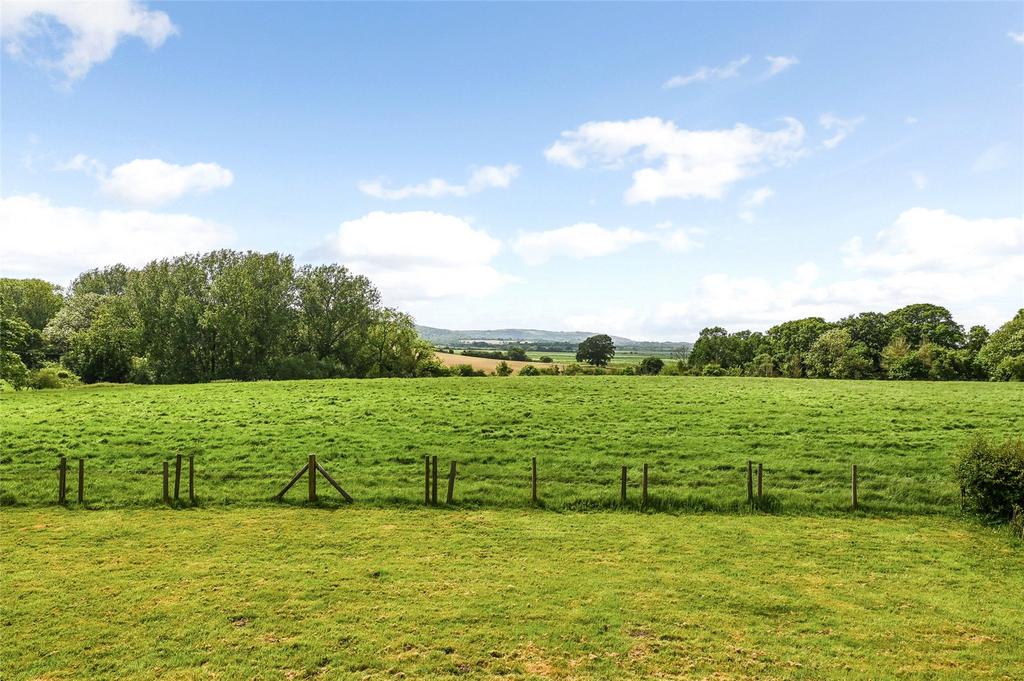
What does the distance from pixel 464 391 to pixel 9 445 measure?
28293mm

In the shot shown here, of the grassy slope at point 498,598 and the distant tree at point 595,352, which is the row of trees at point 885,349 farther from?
the grassy slope at point 498,598

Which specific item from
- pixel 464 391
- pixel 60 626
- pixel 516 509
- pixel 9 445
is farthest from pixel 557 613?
pixel 464 391

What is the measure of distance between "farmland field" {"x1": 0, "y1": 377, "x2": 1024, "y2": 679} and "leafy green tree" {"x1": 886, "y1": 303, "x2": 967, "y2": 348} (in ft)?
228

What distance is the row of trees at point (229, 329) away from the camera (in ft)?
208

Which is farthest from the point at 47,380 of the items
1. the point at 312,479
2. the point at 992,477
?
the point at 992,477

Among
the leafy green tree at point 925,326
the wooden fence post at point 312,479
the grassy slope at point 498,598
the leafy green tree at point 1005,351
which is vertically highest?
the leafy green tree at point 925,326

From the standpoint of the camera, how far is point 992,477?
63.5ft

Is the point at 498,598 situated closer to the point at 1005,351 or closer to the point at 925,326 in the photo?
the point at 1005,351

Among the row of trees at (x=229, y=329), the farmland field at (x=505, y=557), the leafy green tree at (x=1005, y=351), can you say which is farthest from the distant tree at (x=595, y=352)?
the farmland field at (x=505, y=557)

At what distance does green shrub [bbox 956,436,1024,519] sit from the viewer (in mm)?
18938

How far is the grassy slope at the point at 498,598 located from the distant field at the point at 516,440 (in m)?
2.77

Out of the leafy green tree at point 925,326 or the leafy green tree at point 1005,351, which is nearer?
the leafy green tree at point 1005,351

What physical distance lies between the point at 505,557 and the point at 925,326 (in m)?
101

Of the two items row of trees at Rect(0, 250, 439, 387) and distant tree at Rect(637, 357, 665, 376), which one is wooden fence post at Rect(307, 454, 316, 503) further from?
distant tree at Rect(637, 357, 665, 376)
